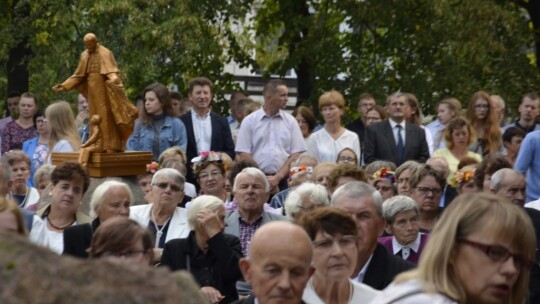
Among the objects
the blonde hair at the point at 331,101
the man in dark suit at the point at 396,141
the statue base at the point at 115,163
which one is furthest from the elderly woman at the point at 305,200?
the blonde hair at the point at 331,101

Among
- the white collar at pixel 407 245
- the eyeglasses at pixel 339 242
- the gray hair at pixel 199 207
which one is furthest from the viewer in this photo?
the white collar at pixel 407 245

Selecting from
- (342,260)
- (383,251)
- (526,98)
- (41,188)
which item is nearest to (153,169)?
(41,188)

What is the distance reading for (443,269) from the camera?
12.6 ft

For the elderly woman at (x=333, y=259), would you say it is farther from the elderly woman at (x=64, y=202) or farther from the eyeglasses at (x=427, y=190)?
the eyeglasses at (x=427, y=190)

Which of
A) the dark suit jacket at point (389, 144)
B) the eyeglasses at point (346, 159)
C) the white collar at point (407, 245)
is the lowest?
the white collar at point (407, 245)

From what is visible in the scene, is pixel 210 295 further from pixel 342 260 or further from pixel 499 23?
pixel 499 23

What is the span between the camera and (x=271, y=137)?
647 inches

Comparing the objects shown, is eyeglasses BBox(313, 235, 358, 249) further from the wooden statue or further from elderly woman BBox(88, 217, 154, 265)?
the wooden statue

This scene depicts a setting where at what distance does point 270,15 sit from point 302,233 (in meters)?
21.5

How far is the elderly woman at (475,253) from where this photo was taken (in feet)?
12.7

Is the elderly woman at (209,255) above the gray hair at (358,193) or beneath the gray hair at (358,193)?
beneath

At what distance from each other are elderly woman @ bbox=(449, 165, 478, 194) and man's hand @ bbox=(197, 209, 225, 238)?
3.95 meters

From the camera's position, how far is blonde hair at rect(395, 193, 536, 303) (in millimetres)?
3840

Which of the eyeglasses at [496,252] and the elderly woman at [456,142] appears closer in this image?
the eyeglasses at [496,252]
